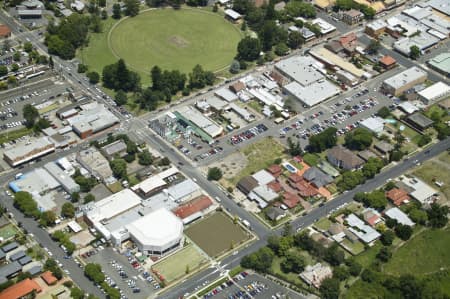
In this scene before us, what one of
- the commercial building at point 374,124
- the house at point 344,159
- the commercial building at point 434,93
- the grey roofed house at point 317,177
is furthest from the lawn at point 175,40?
the commercial building at point 434,93

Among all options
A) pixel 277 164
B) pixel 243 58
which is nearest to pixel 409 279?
pixel 277 164

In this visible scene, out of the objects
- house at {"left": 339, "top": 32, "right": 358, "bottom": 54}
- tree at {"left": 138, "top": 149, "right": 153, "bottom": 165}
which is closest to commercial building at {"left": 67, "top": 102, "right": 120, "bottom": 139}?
tree at {"left": 138, "top": 149, "right": 153, "bottom": 165}

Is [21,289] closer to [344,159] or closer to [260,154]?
[260,154]

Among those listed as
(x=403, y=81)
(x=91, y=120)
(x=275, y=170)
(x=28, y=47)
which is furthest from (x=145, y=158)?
(x=403, y=81)

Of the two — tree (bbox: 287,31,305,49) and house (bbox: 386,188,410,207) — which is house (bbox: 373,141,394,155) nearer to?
house (bbox: 386,188,410,207)

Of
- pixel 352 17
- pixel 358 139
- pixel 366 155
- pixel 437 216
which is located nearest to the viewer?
pixel 437 216

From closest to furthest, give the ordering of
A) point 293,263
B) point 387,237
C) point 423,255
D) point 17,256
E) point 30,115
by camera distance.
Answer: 1. point 293,263
2. point 17,256
3. point 423,255
4. point 387,237
5. point 30,115

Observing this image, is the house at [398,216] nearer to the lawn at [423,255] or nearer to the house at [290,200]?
the lawn at [423,255]
